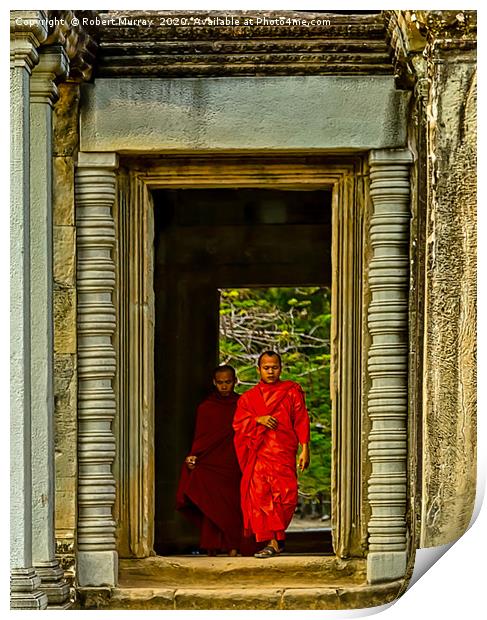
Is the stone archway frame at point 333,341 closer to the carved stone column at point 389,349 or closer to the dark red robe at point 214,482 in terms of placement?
the carved stone column at point 389,349

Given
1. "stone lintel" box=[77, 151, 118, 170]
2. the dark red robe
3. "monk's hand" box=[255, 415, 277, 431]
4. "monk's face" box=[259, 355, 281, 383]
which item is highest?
"stone lintel" box=[77, 151, 118, 170]

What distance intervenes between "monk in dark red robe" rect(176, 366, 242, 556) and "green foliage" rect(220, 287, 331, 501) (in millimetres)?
4483

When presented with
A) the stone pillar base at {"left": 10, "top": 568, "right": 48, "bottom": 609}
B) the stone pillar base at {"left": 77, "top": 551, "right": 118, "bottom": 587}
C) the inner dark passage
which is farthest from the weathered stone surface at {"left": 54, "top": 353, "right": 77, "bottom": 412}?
the inner dark passage

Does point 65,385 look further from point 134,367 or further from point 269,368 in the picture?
point 269,368

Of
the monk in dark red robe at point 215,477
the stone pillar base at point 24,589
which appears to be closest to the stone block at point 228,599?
the stone pillar base at point 24,589

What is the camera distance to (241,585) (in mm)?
6398

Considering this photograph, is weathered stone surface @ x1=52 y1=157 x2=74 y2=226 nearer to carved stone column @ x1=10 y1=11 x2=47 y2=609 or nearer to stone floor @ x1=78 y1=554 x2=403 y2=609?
carved stone column @ x1=10 y1=11 x2=47 y2=609

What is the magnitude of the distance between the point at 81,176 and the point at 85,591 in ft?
5.67

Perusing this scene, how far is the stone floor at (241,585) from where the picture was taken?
20.1 ft

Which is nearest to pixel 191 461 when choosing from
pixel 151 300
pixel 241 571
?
pixel 241 571

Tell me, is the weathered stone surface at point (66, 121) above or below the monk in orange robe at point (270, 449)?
above

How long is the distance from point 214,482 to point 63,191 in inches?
95.3

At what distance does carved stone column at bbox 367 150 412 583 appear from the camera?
6.43m

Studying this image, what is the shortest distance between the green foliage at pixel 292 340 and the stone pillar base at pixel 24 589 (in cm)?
721
